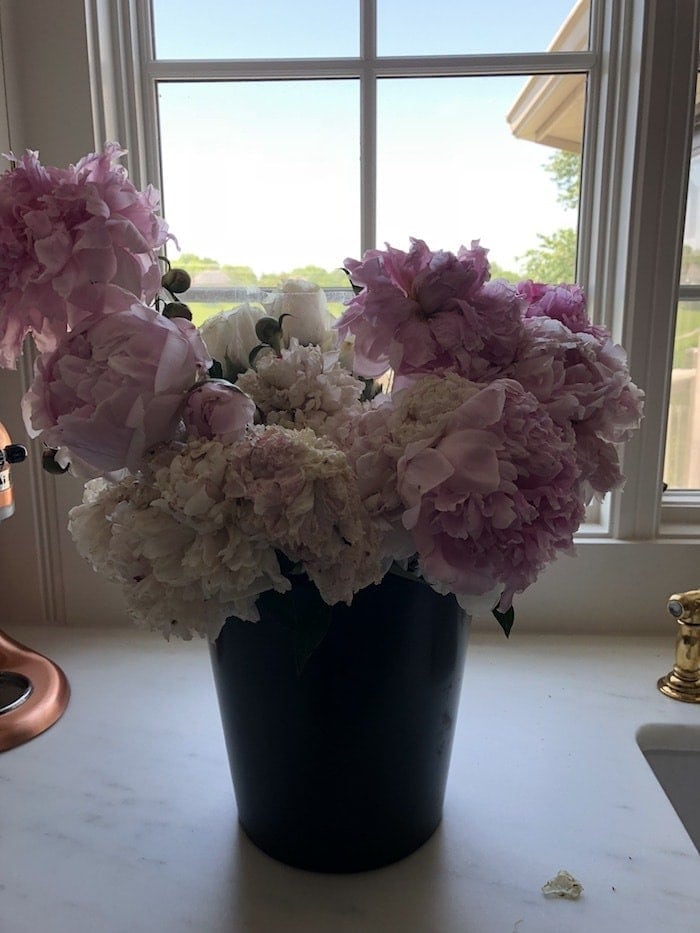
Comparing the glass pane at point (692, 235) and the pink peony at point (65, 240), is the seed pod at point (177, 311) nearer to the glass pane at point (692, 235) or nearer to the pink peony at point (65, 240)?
the pink peony at point (65, 240)

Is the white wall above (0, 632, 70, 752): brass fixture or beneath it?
above

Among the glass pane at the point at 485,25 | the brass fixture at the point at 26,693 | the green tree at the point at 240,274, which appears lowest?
the brass fixture at the point at 26,693

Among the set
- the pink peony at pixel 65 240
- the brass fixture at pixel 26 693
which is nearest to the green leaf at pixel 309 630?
the pink peony at pixel 65 240

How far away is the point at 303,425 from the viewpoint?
1.68 ft

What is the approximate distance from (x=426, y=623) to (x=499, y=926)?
241 mm

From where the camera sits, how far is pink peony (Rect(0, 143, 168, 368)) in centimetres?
48

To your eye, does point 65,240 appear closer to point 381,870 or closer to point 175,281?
point 175,281

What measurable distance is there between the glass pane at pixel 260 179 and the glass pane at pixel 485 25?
0.10 metres

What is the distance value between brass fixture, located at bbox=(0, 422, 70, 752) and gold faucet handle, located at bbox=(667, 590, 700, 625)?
70 centimetres

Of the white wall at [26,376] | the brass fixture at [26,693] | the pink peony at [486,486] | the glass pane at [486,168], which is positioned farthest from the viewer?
the glass pane at [486,168]

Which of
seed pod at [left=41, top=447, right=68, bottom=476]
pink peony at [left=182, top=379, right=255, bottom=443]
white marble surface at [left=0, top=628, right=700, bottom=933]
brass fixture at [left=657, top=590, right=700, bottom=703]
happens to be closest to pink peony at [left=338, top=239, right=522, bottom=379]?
pink peony at [left=182, top=379, right=255, bottom=443]

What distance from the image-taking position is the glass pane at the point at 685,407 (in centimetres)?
104

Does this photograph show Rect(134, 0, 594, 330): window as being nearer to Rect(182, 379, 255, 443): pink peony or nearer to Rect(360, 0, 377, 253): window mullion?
Rect(360, 0, 377, 253): window mullion

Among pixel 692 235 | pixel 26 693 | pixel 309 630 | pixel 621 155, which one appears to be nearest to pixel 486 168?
pixel 621 155
